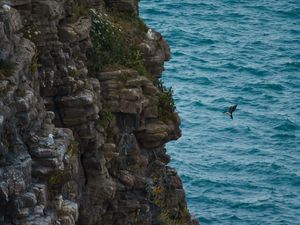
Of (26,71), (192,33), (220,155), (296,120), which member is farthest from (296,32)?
(26,71)

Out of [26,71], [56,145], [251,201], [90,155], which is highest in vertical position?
[26,71]

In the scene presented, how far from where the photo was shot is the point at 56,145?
2158cm

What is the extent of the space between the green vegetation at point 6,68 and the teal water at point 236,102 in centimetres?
3226

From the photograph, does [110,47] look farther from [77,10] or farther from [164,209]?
[164,209]

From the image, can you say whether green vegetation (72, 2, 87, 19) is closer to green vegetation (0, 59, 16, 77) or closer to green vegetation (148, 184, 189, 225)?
green vegetation (0, 59, 16, 77)

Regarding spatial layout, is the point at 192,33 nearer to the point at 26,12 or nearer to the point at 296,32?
the point at 296,32

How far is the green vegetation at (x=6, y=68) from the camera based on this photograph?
21.1 meters

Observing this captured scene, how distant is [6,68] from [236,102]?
53019mm

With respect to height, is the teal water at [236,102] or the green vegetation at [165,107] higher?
the green vegetation at [165,107]

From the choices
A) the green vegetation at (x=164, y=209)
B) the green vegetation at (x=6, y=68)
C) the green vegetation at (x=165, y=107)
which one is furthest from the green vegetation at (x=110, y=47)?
the green vegetation at (x=6, y=68)

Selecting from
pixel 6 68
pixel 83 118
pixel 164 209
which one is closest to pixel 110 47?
pixel 83 118

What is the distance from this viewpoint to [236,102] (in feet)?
241

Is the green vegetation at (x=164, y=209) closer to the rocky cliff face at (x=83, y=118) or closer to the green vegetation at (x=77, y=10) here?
the rocky cliff face at (x=83, y=118)

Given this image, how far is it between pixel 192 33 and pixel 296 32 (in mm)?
10010
